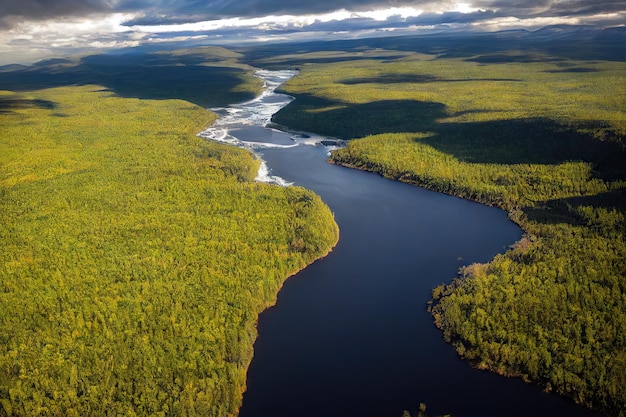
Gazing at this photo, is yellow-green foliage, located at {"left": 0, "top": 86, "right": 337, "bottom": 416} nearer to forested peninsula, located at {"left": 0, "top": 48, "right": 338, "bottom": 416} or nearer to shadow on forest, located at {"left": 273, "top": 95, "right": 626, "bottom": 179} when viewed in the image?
forested peninsula, located at {"left": 0, "top": 48, "right": 338, "bottom": 416}

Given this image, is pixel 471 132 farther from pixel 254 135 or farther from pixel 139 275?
pixel 139 275

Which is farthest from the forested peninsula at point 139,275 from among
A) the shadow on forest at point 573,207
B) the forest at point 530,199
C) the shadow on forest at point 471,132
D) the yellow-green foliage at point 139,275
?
the shadow on forest at point 471,132

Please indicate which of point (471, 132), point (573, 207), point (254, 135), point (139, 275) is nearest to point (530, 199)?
point (573, 207)

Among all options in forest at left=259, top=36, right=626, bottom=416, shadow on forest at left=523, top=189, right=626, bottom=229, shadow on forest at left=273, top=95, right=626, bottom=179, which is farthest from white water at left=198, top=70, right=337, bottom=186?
shadow on forest at left=523, top=189, right=626, bottom=229

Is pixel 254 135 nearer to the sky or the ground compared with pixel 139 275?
nearer to the sky

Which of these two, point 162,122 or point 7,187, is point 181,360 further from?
point 162,122

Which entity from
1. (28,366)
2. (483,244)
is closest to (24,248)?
(28,366)
